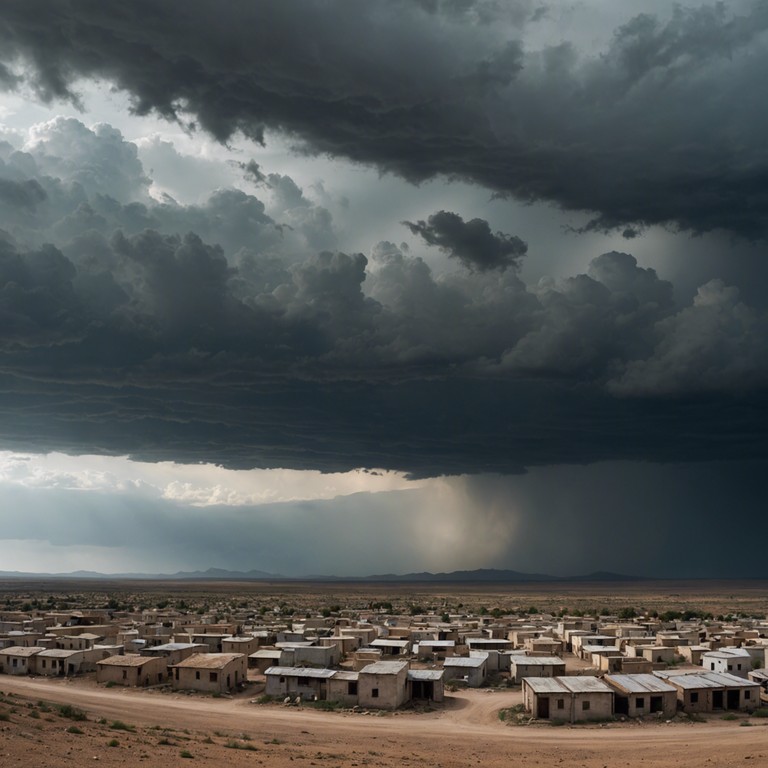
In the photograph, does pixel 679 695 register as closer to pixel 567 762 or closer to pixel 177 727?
pixel 567 762

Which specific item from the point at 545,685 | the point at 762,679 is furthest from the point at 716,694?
the point at 545,685

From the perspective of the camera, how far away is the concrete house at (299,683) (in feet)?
221

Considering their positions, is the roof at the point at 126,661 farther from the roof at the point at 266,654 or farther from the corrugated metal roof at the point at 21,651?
the roof at the point at 266,654

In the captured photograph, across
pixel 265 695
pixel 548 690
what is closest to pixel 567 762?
pixel 548 690

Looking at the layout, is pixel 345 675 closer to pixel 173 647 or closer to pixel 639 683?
pixel 639 683

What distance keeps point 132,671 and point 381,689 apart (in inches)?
939

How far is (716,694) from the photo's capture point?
206ft

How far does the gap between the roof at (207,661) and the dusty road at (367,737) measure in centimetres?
315

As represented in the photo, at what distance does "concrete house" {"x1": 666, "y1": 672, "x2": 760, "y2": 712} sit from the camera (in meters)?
61.9

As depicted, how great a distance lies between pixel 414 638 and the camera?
98.9 meters

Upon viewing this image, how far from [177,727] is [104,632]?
171 feet

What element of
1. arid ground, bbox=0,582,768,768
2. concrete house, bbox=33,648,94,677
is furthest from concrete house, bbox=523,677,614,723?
concrete house, bbox=33,648,94,677

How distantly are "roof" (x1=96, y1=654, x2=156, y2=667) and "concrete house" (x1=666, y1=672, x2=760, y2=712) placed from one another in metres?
44.4

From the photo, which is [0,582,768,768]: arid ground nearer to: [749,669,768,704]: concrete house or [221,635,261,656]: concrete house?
[749,669,768,704]: concrete house
